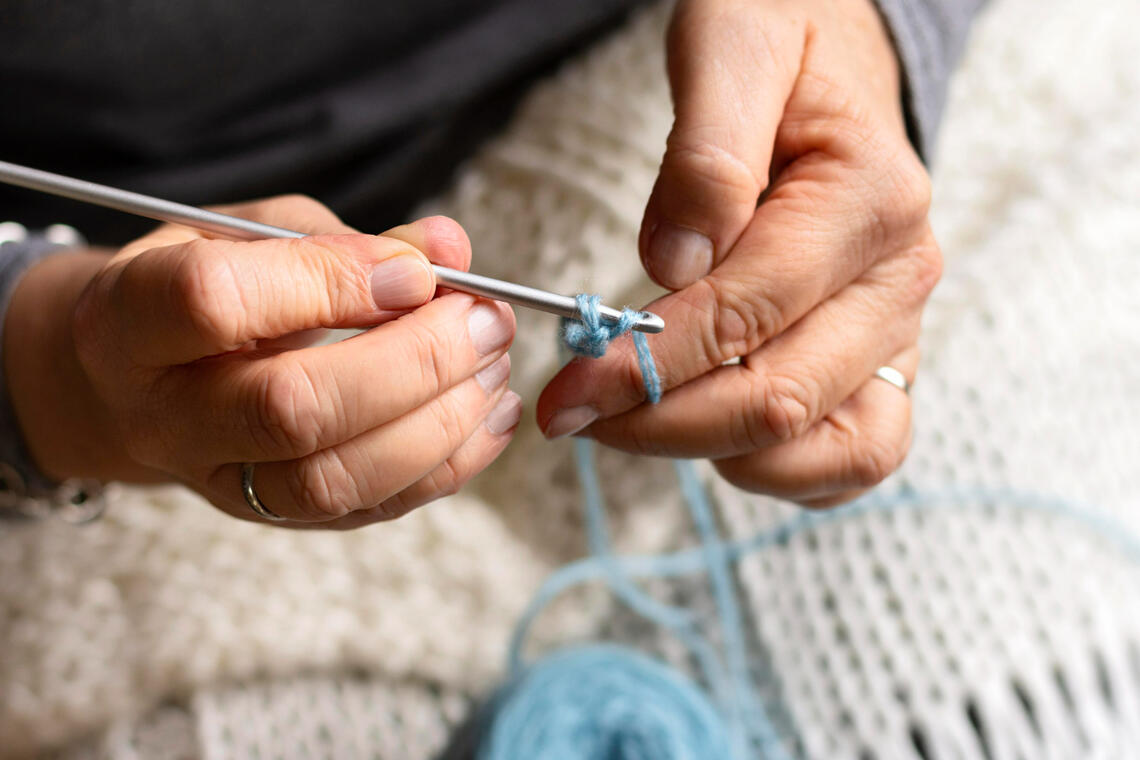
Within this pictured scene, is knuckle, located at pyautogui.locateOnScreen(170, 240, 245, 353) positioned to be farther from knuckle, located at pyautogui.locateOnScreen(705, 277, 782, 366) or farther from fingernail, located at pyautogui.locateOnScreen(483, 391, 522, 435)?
knuckle, located at pyautogui.locateOnScreen(705, 277, 782, 366)

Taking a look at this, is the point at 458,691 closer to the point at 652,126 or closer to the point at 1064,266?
the point at 652,126

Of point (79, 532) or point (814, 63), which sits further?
point (79, 532)

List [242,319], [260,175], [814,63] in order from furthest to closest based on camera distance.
→ [260,175] → [814,63] → [242,319]

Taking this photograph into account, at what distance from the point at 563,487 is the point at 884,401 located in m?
0.37

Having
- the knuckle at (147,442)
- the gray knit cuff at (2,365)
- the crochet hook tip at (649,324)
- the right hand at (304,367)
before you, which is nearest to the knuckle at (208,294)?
the right hand at (304,367)

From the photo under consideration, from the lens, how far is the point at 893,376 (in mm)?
653

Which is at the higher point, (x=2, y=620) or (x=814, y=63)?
(x=814, y=63)

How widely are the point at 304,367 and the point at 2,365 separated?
38 centimetres

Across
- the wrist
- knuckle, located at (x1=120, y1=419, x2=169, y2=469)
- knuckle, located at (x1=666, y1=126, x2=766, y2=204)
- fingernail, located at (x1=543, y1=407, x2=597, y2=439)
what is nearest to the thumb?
knuckle, located at (x1=666, y1=126, x2=766, y2=204)

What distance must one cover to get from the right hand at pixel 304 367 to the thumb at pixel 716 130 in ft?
0.40

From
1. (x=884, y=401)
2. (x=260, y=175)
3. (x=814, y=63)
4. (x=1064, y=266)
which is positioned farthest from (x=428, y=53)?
(x=1064, y=266)

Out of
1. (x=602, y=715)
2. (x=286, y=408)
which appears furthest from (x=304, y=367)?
(x=602, y=715)

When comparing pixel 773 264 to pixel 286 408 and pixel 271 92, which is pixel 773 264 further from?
pixel 271 92

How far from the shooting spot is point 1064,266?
3.09 ft
